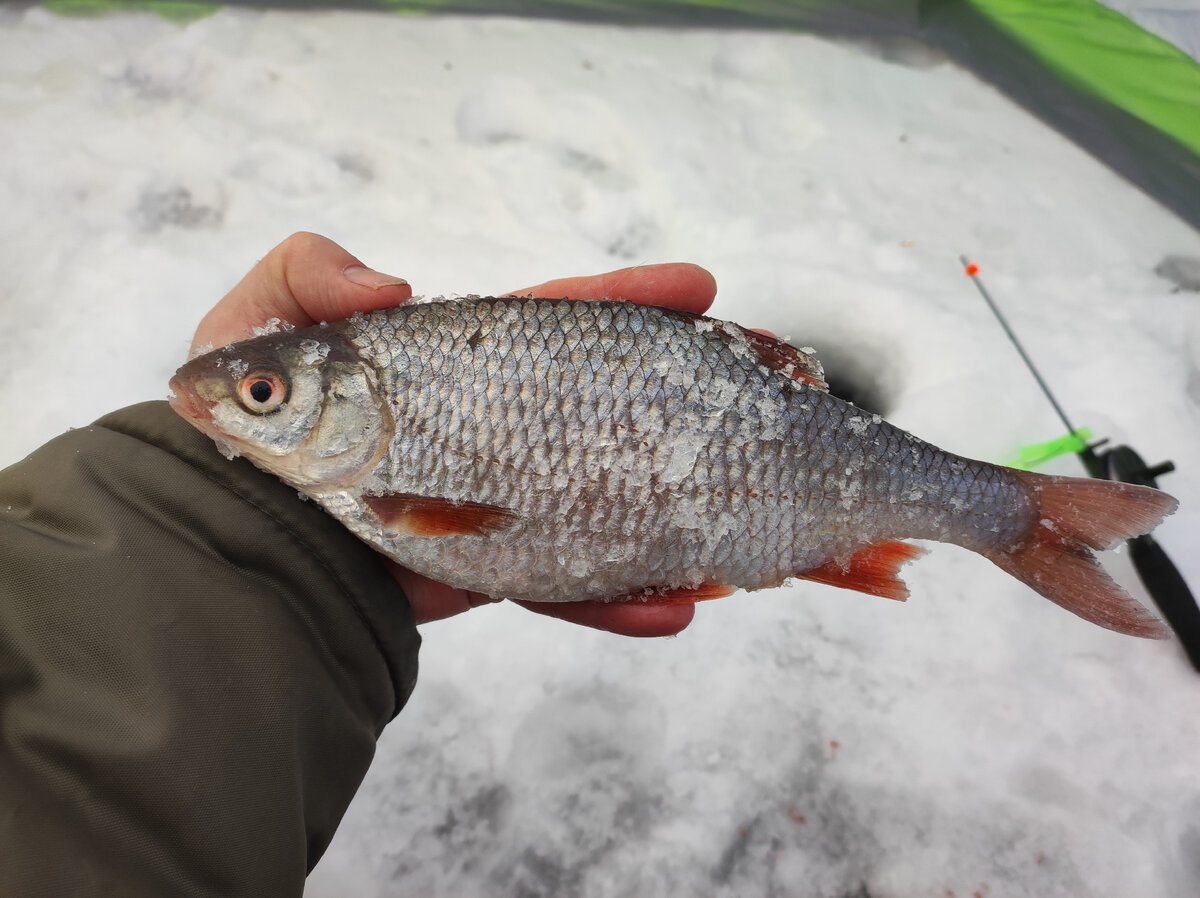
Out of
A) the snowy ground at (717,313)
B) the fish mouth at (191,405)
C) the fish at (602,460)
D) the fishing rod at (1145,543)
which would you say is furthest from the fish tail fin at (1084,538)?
the fish mouth at (191,405)

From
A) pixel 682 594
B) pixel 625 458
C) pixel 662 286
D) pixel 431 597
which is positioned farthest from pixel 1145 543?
pixel 431 597

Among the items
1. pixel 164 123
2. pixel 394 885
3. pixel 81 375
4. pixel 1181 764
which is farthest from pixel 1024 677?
pixel 164 123

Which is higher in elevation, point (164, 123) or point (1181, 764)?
point (164, 123)

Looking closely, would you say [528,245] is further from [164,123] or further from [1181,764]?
[1181,764]

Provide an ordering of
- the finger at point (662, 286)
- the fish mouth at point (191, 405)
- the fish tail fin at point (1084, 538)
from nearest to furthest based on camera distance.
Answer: the fish mouth at point (191, 405) < the fish tail fin at point (1084, 538) < the finger at point (662, 286)

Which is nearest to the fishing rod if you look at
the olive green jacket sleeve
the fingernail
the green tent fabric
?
the green tent fabric

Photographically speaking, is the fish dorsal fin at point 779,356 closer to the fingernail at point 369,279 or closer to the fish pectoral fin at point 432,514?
the fish pectoral fin at point 432,514

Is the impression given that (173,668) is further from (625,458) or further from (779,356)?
(779,356)
